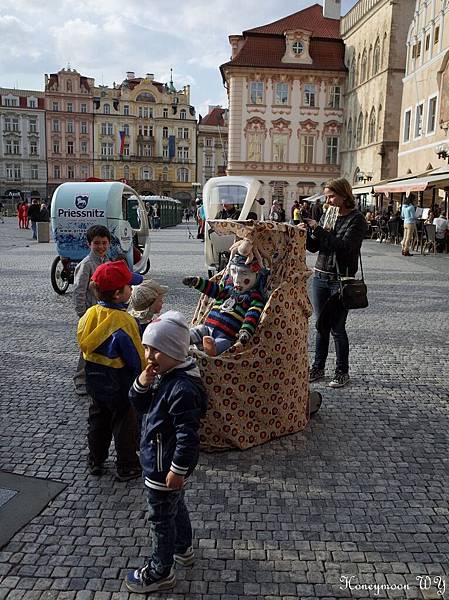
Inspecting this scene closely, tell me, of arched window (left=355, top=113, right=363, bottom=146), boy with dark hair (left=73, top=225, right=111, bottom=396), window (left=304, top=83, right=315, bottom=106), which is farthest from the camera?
window (left=304, top=83, right=315, bottom=106)

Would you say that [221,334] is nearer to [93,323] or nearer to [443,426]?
[93,323]

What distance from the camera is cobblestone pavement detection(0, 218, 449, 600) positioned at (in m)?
2.74

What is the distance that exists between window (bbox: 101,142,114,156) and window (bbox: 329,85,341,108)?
148ft

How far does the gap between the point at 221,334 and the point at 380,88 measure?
36.4 meters

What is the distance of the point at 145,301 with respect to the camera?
401 cm

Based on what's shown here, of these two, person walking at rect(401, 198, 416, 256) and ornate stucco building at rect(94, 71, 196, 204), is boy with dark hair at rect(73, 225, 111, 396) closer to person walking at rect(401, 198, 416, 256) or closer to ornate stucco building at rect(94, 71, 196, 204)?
person walking at rect(401, 198, 416, 256)

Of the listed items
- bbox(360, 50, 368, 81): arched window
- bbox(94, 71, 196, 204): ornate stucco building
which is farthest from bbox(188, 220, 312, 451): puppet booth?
bbox(94, 71, 196, 204): ornate stucco building

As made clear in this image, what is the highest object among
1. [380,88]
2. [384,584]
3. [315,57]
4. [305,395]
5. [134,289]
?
[315,57]

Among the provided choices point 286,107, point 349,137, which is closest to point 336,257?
point 349,137

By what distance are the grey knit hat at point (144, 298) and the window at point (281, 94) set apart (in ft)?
146

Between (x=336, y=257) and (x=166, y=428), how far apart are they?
3.18m

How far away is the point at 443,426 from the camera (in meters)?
4.65

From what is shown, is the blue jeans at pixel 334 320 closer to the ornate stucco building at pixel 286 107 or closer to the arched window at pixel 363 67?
the arched window at pixel 363 67

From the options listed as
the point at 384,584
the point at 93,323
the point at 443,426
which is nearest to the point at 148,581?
the point at 384,584
